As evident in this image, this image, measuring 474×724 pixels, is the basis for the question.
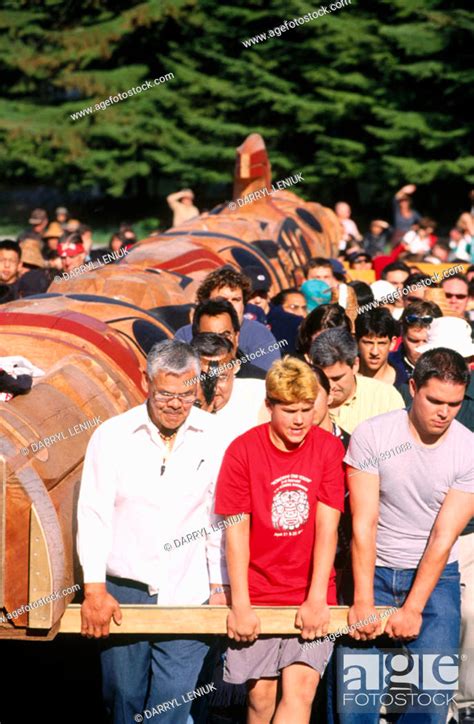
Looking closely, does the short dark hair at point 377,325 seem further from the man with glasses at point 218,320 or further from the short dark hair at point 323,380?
the short dark hair at point 323,380

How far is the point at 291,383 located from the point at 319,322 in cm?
216

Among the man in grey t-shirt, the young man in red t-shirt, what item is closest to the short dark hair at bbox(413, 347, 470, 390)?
the man in grey t-shirt

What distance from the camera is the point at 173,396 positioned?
4.52 m

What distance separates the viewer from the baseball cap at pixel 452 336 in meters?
5.93

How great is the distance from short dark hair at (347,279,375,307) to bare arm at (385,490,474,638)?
4.06m

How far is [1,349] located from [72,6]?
22.7 meters

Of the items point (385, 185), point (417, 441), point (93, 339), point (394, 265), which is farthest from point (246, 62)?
point (417, 441)

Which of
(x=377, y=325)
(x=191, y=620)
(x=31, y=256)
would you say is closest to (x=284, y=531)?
(x=191, y=620)

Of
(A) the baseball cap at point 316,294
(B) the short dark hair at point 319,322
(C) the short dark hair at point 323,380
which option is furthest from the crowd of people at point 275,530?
(A) the baseball cap at point 316,294

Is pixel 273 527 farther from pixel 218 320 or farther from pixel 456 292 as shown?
pixel 456 292

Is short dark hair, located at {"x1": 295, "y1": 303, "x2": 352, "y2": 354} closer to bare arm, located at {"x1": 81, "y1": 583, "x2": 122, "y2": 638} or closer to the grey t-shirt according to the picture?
the grey t-shirt

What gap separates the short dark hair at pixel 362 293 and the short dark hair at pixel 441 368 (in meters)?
3.92

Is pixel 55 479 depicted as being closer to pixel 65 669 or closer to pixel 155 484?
pixel 155 484

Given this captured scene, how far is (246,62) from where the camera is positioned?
82.9ft
